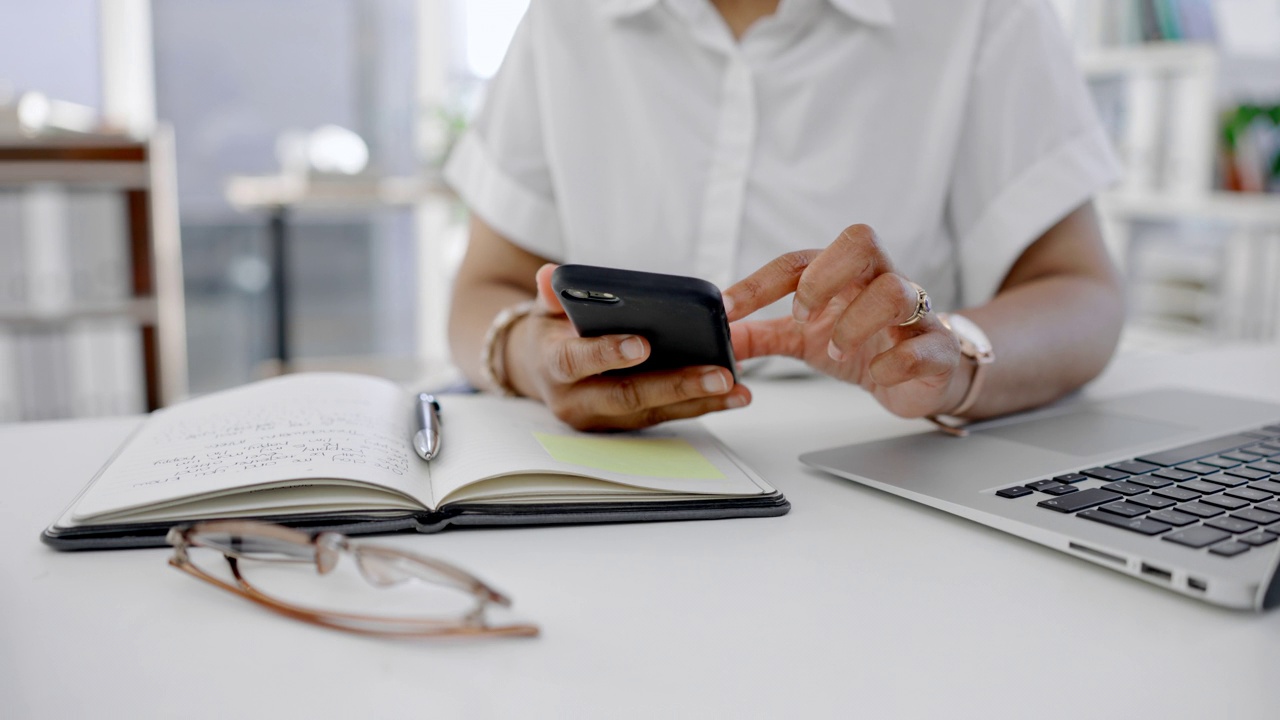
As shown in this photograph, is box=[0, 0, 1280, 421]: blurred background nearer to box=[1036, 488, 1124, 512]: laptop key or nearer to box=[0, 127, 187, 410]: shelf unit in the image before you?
box=[0, 127, 187, 410]: shelf unit

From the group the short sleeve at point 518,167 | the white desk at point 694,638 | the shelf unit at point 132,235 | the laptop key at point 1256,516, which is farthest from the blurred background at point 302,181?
the laptop key at point 1256,516

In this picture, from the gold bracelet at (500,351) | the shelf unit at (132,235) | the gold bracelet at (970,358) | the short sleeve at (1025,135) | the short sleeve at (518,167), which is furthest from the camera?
the shelf unit at (132,235)

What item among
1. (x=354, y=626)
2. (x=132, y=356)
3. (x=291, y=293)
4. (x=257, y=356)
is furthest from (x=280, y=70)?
(x=354, y=626)

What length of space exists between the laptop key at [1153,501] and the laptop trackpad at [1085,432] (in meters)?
0.11

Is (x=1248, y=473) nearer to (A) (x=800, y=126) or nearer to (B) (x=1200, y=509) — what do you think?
(B) (x=1200, y=509)

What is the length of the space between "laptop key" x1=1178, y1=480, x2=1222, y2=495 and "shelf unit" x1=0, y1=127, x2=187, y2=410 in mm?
2372

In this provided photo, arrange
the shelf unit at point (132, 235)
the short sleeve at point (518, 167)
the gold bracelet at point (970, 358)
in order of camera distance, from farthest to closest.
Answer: the shelf unit at point (132, 235), the short sleeve at point (518, 167), the gold bracelet at point (970, 358)

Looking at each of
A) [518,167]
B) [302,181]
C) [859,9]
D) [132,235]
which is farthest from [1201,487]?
[302,181]

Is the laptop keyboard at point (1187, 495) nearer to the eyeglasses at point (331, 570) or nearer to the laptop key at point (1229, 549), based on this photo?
the laptop key at point (1229, 549)

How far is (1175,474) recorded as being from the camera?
0.55 m

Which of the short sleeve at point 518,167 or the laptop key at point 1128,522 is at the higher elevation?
the short sleeve at point 518,167

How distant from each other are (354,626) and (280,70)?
10.5 ft

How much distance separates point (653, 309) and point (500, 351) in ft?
0.90

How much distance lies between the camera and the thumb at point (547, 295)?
2.11 feet
